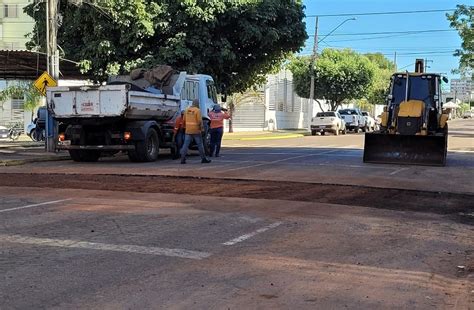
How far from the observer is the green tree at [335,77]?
53.8 metres

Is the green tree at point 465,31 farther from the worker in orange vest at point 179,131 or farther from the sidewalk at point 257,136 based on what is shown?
A: the worker in orange vest at point 179,131

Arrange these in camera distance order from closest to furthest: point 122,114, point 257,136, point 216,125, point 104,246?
point 104,246
point 122,114
point 216,125
point 257,136

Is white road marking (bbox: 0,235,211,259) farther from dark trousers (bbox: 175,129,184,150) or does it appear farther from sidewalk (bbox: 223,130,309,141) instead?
sidewalk (bbox: 223,130,309,141)

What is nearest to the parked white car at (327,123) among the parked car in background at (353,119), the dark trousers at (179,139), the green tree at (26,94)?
the parked car in background at (353,119)

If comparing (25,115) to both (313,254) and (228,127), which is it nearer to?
(228,127)

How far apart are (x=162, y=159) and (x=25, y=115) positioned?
2868cm

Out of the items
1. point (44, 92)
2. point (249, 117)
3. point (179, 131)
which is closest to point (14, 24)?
point (249, 117)

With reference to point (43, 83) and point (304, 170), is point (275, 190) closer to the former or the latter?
point (304, 170)

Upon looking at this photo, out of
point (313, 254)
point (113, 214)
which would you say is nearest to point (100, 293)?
point (313, 254)

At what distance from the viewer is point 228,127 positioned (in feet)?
151

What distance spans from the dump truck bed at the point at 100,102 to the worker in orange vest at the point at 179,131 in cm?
99

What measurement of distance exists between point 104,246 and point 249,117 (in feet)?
141

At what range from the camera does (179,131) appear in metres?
18.9

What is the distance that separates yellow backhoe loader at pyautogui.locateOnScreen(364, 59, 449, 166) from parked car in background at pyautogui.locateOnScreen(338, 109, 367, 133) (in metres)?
28.8
